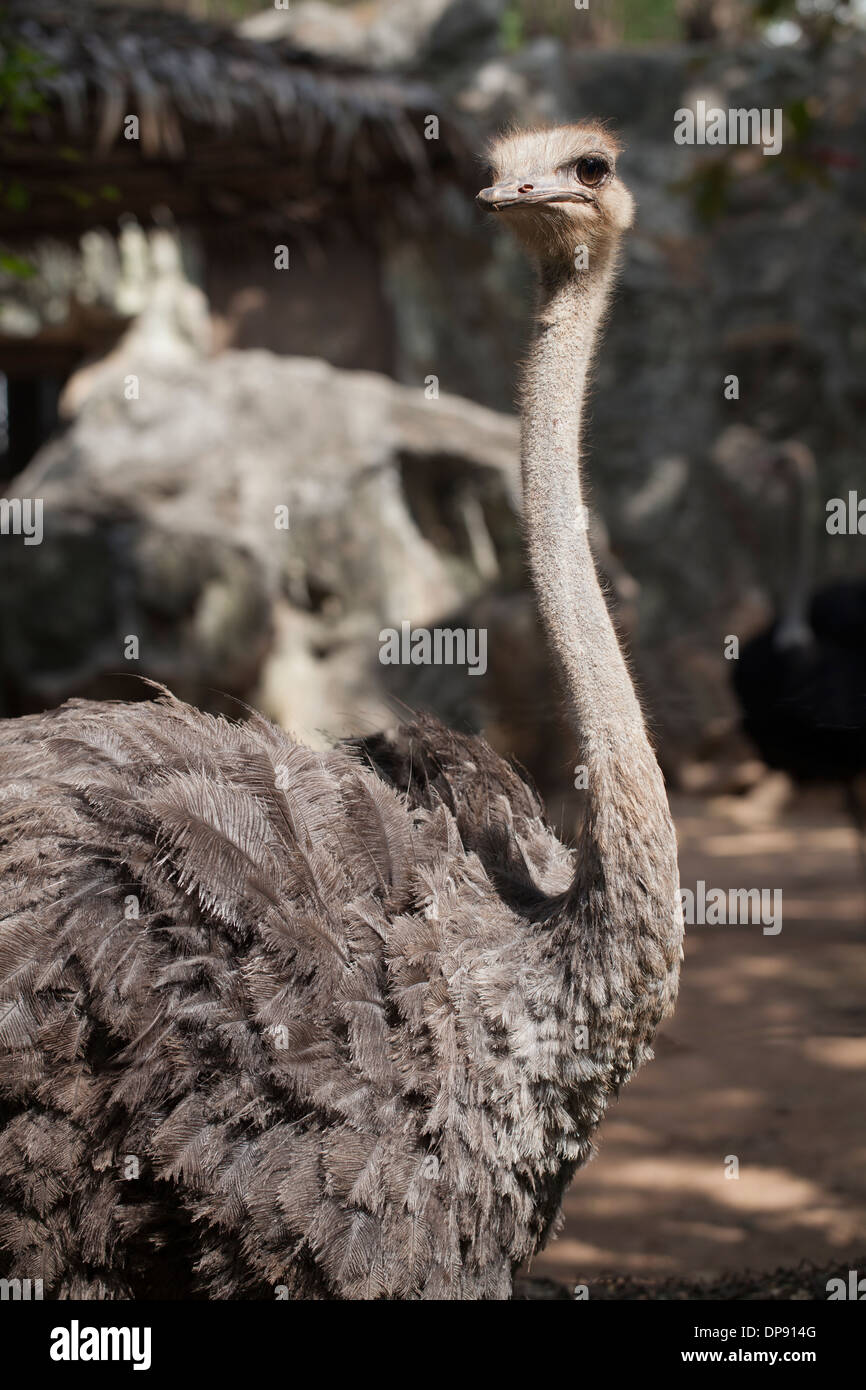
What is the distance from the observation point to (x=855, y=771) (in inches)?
222

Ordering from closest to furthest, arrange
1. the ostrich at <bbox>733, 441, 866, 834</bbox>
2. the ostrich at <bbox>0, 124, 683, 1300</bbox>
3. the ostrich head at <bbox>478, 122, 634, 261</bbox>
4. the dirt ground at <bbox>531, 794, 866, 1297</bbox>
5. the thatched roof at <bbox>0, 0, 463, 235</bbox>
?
the ostrich at <bbox>0, 124, 683, 1300</bbox>
the ostrich head at <bbox>478, 122, 634, 261</bbox>
the dirt ground at <bbox>531, 794, 866, 1297</bbox>
the ostrich at <bbox>733, 441, 866, 834</bbox>
the thatched roof at <bbox>0, 0, 463, 235</bbox>

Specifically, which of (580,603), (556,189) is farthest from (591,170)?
(580,603)

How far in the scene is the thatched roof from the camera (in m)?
6.04

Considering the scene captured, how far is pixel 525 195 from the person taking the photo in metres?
2.19

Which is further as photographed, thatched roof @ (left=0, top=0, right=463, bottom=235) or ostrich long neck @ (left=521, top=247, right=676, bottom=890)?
thatched roof @ (left=0, top=0, right=463, bottom=235)

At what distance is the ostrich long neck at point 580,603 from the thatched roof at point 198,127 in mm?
3881

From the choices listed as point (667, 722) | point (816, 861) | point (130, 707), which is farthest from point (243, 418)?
point (130, 707)

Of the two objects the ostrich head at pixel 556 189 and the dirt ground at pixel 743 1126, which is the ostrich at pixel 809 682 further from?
the ostrich head at pixel 556 189

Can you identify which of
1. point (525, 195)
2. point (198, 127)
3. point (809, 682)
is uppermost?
point (198, 127)

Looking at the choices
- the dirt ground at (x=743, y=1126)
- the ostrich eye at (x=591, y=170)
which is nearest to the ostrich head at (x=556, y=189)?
the ostrich eye at (x=591, y=170)

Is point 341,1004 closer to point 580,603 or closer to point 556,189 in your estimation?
point 580,603

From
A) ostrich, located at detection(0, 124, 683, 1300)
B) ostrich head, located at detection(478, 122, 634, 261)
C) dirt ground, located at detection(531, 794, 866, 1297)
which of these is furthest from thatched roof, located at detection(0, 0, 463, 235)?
dirt ground, located at detection(531, 794, 866, 1297)

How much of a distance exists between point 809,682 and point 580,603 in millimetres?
4127

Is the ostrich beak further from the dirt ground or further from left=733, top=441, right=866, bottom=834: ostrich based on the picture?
left=733, top=441, right=866, bottom=834: ostrich
